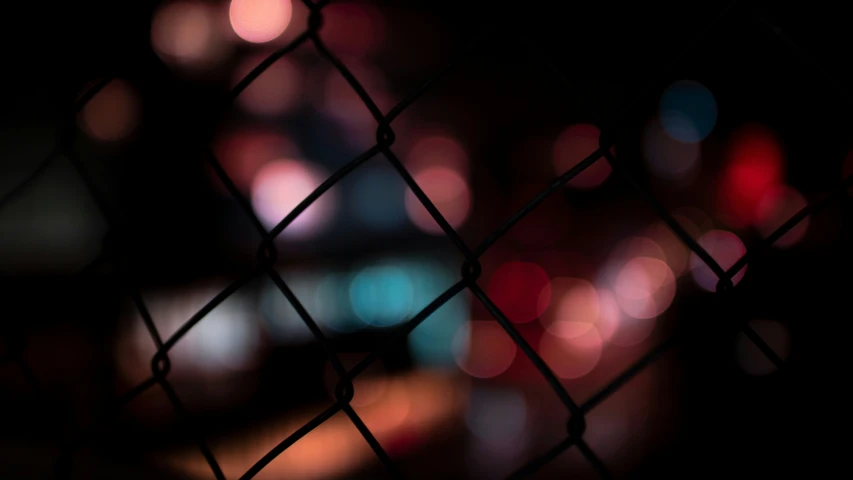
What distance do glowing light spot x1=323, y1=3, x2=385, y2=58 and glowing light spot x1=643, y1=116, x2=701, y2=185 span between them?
4729 millimetres

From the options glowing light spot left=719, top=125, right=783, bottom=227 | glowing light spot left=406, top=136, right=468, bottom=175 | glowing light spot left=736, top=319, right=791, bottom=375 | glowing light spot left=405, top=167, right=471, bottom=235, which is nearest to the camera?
glowing light spot left=736, top=319, right=791, bottom=375

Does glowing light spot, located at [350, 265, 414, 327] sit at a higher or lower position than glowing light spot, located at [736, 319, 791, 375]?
higher

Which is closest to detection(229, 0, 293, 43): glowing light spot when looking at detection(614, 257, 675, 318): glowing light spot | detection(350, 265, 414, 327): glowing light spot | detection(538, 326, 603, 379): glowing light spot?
detection(350, 265, 414, 327): glowing light spot

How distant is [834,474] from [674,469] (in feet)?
8.73

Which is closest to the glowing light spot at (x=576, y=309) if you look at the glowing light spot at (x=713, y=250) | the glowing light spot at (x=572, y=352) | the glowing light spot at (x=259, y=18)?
the glowing light spot at (x=572, y=352)

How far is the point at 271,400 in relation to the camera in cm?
475

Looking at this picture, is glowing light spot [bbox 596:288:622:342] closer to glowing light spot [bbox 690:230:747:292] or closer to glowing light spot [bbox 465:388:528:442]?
glowing light spot [bbox 690:230:747:292]

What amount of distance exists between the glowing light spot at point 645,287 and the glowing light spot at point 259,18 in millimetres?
6280

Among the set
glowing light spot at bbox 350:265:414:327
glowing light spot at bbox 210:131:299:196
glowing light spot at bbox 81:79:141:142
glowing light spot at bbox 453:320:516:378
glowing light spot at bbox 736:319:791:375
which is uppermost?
glowing light spot at bbox 210:131:299:196

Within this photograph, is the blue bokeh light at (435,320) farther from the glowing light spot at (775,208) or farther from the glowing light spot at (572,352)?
the glowing light spot at (775,208)

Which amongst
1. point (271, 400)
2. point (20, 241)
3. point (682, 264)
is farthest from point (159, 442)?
point (682, 264)

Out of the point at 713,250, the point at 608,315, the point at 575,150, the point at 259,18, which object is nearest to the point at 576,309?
the point at 608,315

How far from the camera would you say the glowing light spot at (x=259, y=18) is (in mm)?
6789

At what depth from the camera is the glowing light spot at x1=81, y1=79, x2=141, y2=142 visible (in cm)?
484
